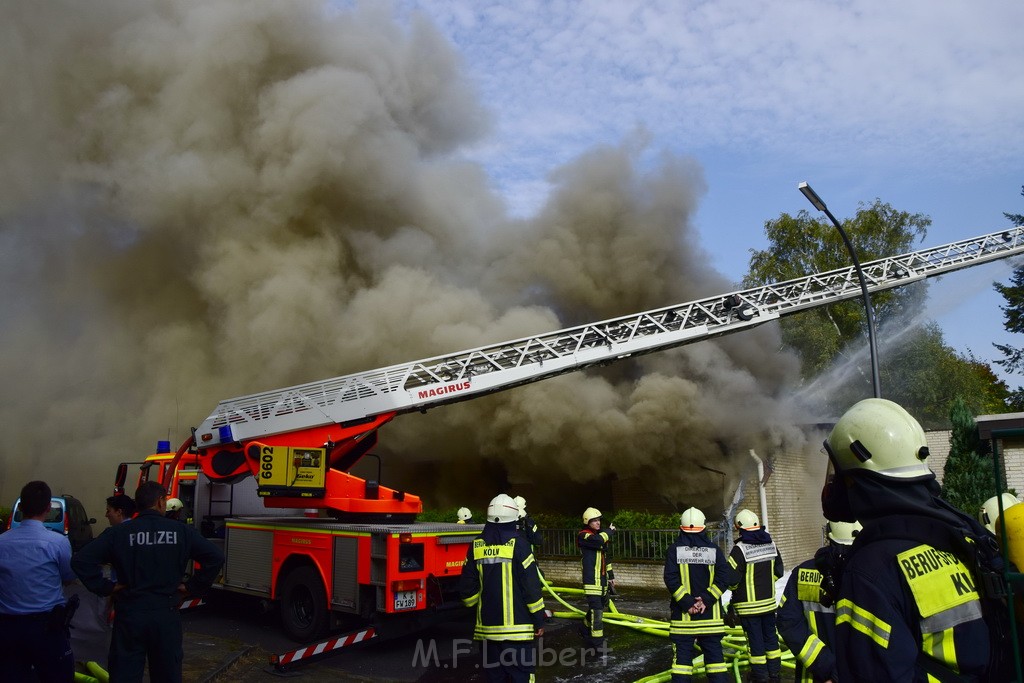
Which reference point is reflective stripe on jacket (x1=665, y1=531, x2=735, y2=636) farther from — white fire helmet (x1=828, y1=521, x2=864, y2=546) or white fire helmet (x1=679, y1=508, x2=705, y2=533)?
white fire helmet (x1=828, y1=521, x2=864, y2=546)

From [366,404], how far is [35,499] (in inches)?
208

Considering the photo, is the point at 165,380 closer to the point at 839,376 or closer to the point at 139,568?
the point at 139,568

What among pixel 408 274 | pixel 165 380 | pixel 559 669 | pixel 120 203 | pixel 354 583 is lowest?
pixel 559 669

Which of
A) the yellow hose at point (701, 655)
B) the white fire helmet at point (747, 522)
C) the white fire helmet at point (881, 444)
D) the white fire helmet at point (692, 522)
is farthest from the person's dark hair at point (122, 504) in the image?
the white fire helmet at point (881, 444)

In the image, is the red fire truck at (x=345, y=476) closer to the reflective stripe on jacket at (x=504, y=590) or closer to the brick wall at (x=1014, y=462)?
the reflective stripe on jacket at (x=504, y=590)

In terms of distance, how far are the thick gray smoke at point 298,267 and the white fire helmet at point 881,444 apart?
11.2m

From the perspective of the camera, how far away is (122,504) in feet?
21.1

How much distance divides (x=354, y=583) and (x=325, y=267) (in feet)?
30.7

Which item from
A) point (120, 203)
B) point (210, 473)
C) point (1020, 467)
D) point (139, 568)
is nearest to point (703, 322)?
point (1020, 467)

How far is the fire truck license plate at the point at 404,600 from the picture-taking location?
7.50 metres

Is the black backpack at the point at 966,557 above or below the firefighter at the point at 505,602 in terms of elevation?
above

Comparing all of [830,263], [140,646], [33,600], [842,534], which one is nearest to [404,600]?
[140,646]

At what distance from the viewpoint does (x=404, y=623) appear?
25.4 ft

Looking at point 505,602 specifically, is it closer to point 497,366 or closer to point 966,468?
point 497,366
